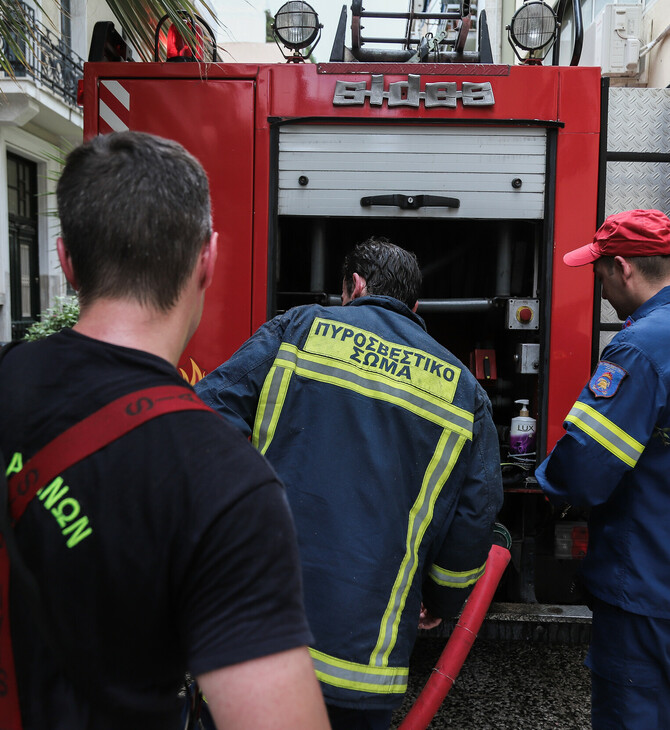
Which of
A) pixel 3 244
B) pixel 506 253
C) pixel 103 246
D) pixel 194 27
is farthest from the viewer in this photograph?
pixel 3 244

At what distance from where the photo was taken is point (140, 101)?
10.1ft

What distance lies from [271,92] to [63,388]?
2.50 meters

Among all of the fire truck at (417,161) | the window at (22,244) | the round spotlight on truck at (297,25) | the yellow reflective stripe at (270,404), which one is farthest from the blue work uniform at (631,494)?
the window at (22,244)

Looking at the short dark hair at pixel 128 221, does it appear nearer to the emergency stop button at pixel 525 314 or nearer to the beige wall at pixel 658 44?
the emergency stop button at pixel 525 314

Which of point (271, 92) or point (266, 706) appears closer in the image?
point (266, 706)

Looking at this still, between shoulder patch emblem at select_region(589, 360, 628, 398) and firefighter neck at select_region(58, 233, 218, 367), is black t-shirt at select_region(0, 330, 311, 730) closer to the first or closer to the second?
firefighter neck at select_region(58, 233, 218, 367)

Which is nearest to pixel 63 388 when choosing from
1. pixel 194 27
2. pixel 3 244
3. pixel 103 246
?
pixel 103 246

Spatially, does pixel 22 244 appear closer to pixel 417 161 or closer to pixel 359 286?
pixel 417 161

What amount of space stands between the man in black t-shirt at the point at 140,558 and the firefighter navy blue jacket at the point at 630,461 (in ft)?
4.54

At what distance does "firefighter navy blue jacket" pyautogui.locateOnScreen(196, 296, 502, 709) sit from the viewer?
1770 millimetres

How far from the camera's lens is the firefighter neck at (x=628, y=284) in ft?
7.46

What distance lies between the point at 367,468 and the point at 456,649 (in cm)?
108

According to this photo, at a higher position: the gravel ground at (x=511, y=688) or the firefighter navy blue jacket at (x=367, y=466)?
the firefighter navy blue jacket at (x=367, y=466)

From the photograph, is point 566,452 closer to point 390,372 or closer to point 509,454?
point 390,372
